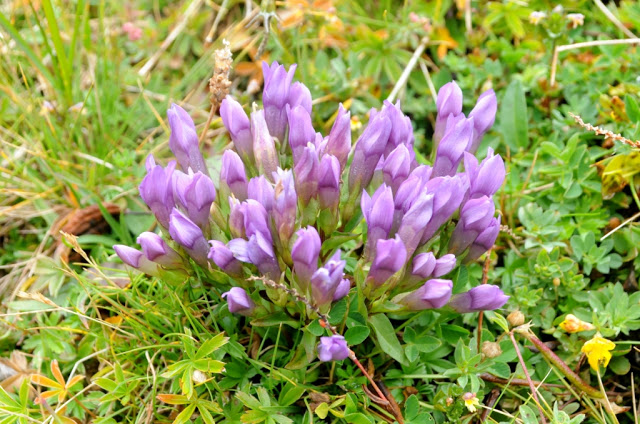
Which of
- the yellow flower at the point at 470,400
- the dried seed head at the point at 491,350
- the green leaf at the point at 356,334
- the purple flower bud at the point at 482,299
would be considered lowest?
the yellow flower at the point at 470,400

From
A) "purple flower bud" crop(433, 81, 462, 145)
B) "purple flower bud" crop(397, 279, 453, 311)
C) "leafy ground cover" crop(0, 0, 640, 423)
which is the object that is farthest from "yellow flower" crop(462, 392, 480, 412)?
"purple flower bud" crop(433, 81, 462, 145)

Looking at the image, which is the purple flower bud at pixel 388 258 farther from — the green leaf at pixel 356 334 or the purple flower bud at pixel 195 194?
the purple flower bud at pixel 195 194

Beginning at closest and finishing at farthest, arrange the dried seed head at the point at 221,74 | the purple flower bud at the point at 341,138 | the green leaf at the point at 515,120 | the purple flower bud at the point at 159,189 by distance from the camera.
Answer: the purple flower bud at the point at 159,189 → the purple flower bud at the point at 341,138 → the dried seed head at the point at 221,74 → the green leaf at the point at 515,120

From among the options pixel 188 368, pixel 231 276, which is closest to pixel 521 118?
pixel 231 276

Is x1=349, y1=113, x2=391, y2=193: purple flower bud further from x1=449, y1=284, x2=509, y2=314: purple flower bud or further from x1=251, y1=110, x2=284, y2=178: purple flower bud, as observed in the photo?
x1=449, y1=284, x2=509, y2=314: purple flower bud

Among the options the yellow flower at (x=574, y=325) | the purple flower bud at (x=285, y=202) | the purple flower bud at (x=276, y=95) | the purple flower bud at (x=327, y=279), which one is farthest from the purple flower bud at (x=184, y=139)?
the yellow flower at (x=574, y=325)

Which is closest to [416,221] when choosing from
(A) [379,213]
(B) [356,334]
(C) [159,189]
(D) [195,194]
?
(A) [379,213]
